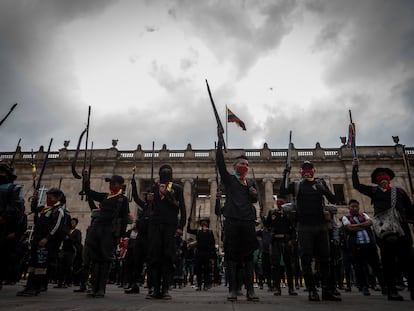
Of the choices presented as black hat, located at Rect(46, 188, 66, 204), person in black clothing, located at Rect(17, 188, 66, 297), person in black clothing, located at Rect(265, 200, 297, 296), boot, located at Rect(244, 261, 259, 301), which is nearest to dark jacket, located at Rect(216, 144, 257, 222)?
boot, located at Rect(244, 261, 259, 301)

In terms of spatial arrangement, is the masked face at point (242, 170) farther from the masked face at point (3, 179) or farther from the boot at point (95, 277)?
the masked face at point (3, 179)

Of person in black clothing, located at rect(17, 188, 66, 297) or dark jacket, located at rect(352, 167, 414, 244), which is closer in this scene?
dark jacket, located at rect(352, 167, 414, 244)

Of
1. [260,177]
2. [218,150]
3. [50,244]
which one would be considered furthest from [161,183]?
[260,177]

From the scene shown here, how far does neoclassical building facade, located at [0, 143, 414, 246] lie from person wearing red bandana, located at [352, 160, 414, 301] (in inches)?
871

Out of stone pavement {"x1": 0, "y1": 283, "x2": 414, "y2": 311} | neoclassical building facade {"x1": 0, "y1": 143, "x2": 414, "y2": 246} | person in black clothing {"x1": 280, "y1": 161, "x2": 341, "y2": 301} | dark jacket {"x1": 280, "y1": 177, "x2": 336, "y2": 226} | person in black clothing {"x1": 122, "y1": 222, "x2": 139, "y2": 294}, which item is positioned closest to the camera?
stone pavement {"x1": 0, "y1": 283, "x2": 414, "y2": 311}

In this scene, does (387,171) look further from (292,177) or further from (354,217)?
(292,177)

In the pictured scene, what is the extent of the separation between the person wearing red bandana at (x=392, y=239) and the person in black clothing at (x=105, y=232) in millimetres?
4221

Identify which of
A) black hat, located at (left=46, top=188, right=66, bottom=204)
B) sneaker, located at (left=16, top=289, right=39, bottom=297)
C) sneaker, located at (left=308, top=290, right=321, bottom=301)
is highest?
black hat, located at (left=46, top=188, right=66, bottom=204)

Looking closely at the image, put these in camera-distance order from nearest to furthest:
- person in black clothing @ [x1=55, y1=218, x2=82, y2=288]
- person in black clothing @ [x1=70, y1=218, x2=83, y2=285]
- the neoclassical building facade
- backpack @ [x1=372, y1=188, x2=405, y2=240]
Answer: backpack @ [x1=372, y1=188, x2=405, y2=240] → person in black clothing @ [x1=55, y1=218, x2=82, y2=288] → person in black clothing @ [x1=70, y1=218, x2=83, y2=285] → the neoclassical building facade

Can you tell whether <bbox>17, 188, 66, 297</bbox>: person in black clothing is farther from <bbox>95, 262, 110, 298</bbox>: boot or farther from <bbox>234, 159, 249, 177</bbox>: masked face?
<bbox>234, 159, 249, 177</bbox>: masked face

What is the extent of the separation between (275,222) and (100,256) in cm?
386

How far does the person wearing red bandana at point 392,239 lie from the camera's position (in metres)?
4.66

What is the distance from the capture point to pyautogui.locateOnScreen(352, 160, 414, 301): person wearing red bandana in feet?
15.3

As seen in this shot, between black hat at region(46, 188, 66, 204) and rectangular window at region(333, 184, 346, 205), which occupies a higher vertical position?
rectangular window at region(333, 184, 346, 205)
